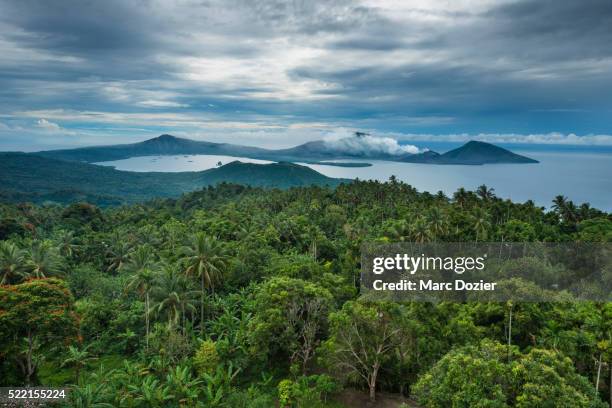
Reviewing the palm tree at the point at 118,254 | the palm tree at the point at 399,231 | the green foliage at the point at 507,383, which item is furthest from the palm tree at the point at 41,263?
the palm tree at the point at 399,231

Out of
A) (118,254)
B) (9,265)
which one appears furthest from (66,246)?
(9,265)

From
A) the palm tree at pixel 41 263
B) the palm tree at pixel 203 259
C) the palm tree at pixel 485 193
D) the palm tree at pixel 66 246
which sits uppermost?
the palm tree at pixel 485 193

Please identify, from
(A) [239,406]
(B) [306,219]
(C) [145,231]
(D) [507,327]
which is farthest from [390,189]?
(A) [239,406]

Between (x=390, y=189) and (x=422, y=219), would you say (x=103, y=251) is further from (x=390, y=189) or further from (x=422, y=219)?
(x=390, y=189)

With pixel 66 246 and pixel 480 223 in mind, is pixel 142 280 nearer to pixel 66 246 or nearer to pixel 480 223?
pixel 66 246

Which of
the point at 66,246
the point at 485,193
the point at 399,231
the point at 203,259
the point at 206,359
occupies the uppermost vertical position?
the point at 485,193

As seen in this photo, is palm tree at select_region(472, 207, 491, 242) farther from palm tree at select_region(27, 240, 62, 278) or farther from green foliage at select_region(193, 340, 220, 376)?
palm tree at select_region(27, 240, 62, 278)

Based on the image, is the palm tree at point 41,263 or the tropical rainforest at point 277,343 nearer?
the tropical rainforest at point 277,343

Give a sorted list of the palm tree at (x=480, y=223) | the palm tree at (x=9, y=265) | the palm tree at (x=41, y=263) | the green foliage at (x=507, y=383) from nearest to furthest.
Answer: the green foliage at (x=507, y=383), the palm tree at (x=9, y=265), the palm tree at (x=41, y=263), the palm tree at (x=480, y=223)

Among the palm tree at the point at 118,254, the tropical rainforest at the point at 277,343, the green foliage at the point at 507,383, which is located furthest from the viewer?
the palm tree at the point at 118,254

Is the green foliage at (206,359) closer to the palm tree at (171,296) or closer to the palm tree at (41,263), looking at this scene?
the palm tree at (171,296)

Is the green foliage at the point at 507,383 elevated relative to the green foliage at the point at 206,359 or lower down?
elevated
